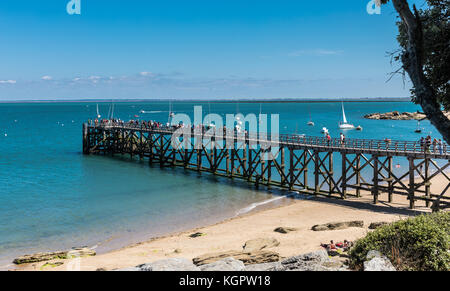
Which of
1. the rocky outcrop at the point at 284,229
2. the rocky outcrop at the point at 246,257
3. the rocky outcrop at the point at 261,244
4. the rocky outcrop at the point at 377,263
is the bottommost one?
the rocky outcrop at the point at 284,229

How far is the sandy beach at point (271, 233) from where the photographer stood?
Answer: 16953mm

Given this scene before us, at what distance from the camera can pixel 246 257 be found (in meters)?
13.8

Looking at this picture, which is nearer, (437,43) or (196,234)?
(437,43)

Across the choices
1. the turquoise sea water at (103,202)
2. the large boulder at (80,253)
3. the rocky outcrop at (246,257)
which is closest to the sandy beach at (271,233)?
the large boulder at (80,253)

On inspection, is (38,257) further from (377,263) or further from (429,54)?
(429,54)

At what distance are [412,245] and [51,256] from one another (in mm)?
14622

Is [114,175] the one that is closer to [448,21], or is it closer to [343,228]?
[343,228]

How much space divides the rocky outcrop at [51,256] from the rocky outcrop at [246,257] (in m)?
6.59

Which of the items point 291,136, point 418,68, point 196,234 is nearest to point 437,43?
point 418,68

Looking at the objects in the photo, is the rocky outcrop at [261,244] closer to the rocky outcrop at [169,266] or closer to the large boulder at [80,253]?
the rocky outcrop at [169,266]

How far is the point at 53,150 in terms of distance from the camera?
5838 centimetres

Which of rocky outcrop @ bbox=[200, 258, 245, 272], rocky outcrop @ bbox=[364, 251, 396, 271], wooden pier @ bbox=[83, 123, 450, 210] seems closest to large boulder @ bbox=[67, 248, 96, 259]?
rocky outcrop @ bbox=[200, 258, 245, 272]

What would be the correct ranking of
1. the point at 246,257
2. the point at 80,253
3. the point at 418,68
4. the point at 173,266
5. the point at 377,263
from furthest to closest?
the point at 80,253
the point at 246,257
the point at 173,266
the point at 377,263
the point at 418,68
